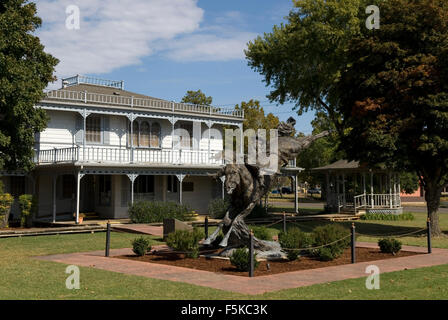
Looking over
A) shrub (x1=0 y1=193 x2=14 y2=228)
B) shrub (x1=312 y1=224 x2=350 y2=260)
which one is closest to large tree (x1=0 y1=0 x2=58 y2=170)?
shrub (x1=0 y1=193 x2=14 y2=228)

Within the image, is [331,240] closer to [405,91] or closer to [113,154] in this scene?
[405,91]

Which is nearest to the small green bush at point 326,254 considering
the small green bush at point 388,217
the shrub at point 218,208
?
the shrub at point 218,208

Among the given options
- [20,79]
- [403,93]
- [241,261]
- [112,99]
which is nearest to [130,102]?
[112,99]

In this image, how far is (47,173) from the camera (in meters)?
29.7

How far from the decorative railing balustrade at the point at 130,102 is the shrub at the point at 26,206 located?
5488 mm

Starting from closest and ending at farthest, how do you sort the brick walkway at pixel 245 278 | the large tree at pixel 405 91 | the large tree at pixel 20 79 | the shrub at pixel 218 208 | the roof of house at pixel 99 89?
the brick walkway at pixel 245 278
the large tree at pixel 20 79
the large tree at pixel 405 91
the shrub at pixel 218 208
the roof of house at pixel 99 89

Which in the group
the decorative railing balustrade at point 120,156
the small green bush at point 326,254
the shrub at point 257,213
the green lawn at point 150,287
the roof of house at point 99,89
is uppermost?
the roof of house at point 99,89

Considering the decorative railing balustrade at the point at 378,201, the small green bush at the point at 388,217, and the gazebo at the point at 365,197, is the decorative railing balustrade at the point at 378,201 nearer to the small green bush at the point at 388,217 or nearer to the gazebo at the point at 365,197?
the gazebo at the point at 365,197

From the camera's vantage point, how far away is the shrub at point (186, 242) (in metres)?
15.8

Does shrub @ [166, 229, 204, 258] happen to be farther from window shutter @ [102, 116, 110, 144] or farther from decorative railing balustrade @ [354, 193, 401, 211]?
decorative railing balustrade @ [354, 193, 401, 211]

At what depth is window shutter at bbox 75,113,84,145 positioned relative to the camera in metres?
30.2

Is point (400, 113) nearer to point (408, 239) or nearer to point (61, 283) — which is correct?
point (408, 239)

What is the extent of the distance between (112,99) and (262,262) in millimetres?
19487
